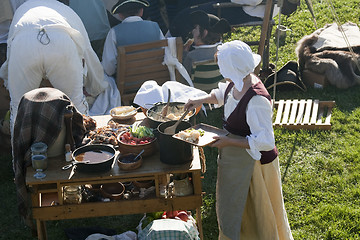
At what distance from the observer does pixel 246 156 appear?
3654mm

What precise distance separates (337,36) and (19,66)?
5264mm

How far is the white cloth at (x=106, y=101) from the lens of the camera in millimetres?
6539

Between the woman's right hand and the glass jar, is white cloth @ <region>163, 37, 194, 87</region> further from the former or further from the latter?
the glass jar

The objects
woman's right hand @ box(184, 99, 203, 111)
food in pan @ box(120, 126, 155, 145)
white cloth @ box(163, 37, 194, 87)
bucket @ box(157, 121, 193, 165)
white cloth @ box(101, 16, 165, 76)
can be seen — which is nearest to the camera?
bucket @ box(157, 121, 193, 165)

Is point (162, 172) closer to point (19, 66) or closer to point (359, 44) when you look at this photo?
point (19, 66)

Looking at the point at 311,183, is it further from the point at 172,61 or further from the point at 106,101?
the point at 106,101

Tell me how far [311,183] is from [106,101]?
2897mm

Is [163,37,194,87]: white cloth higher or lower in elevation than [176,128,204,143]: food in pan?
lower

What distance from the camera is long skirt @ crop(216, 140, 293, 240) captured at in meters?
3.69

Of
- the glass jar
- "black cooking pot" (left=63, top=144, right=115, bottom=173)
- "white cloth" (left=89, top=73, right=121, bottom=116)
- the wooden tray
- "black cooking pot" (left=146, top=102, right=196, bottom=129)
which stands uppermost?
the wooden tray

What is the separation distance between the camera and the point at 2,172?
222 inches

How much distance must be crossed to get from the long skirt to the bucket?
27cm

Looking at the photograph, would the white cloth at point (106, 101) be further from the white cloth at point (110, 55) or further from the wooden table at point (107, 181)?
the wooden table at point (107, 181)

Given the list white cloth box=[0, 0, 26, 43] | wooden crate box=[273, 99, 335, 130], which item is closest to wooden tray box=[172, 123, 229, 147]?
wooden crate box=[273, 99, 335, 130]
